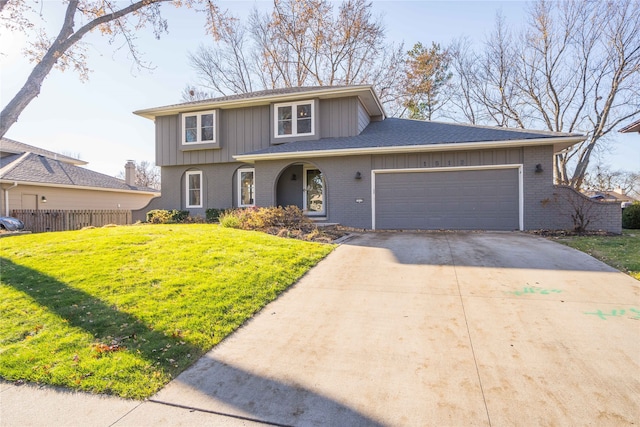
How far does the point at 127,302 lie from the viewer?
4.24 metres

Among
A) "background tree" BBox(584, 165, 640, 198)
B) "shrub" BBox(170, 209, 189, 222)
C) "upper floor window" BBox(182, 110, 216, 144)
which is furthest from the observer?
"background tree" BBox(584, 165, 640, 198)

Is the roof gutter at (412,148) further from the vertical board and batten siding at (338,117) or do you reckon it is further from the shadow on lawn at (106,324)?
the shadow on lawn at (106,324)

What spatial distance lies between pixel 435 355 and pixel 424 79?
75.5 ft

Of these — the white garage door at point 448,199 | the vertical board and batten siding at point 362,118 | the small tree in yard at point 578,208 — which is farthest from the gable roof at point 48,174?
the small tree in yard at point 578,208

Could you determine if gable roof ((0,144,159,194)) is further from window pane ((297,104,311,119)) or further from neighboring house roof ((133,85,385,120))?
window pane ((297,104,311,119))

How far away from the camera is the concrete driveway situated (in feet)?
8.04

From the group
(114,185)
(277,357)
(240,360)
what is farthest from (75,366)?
(114,185)

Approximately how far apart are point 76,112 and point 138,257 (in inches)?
398

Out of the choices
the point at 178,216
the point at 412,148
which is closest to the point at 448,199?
the point at 412,148

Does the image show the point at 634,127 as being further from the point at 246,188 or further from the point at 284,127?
the point at 246,188

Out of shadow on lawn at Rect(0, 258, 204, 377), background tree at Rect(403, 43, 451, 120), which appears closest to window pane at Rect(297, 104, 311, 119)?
shadow on lawn at Rect(0, 258, 204, 377)

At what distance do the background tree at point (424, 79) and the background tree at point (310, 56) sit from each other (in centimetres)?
81

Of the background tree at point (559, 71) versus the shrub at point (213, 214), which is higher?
the background tree at point (559, 71)

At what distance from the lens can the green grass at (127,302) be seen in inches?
119
